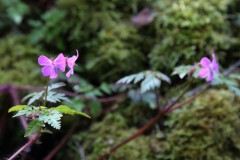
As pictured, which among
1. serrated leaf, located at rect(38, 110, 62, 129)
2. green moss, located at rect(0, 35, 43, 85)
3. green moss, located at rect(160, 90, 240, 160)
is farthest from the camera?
green moss, located at rect(0, 35, 43, 85)

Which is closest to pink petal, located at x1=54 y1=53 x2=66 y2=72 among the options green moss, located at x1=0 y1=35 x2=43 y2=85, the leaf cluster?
the leaf cluster

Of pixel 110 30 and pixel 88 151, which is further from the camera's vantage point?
pixel 110 30

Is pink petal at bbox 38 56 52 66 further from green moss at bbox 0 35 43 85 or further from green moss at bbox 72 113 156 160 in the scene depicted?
green moss at bbox 0 35 43 85

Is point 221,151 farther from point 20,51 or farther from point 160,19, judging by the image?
point 20,51

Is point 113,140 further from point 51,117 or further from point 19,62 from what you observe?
point 19,62

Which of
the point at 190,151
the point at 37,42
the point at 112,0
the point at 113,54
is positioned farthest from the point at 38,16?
the point at 190,151

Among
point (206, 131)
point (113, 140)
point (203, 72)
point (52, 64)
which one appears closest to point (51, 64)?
point (52, 64)

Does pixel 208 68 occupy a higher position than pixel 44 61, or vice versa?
pixel 44 61

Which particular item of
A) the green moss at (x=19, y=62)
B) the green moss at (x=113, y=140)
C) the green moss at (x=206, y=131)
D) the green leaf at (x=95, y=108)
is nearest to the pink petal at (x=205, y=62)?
the green moss at (x=206, y=131)
